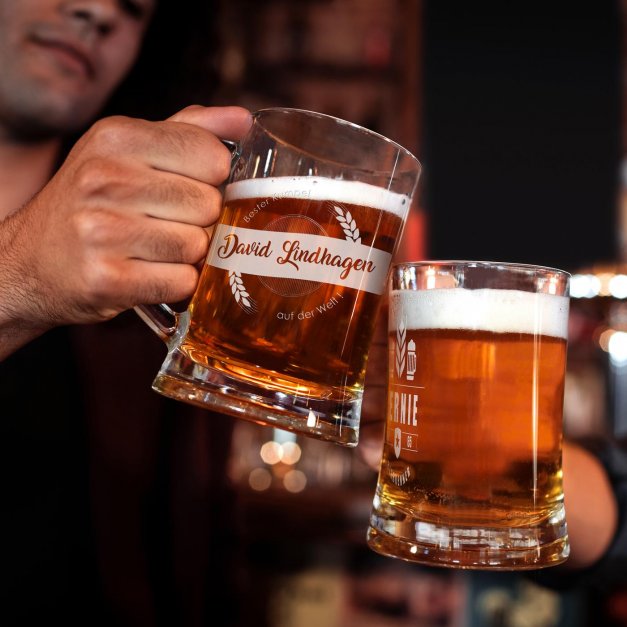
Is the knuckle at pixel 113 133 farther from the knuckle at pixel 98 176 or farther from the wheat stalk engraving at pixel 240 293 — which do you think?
the wheat stalk engraving at pixel 240 293

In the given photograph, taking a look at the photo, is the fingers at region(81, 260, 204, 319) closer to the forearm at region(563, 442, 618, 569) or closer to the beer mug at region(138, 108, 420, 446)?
the beer mug at region(138, 108, 420, 446)

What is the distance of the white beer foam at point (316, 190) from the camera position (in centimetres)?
81

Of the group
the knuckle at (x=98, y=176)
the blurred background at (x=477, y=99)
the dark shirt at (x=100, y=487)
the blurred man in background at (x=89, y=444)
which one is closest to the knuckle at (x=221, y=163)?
the knuckle at (x=98, y=176)

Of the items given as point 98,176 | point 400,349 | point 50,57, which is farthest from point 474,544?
point 50,57

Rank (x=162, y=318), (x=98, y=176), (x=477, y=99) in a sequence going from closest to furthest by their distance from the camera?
1. (x=98, y=176)
2. (x=162, y=318)
3. (x=477, y=99)

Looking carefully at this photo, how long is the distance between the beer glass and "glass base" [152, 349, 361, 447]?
88 millimetres

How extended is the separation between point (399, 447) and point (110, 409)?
901mm

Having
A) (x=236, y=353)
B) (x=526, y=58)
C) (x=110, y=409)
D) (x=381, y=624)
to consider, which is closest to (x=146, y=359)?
(x=110, y=409)

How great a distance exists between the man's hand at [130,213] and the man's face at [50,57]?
869mm

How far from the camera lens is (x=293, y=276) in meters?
0.80

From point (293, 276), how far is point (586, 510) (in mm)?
765

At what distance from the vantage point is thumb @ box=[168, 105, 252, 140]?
85 cm

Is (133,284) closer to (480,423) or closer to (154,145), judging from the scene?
(154,145)

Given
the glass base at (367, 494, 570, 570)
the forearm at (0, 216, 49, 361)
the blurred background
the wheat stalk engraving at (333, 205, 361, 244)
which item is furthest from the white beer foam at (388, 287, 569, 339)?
the blurred background
